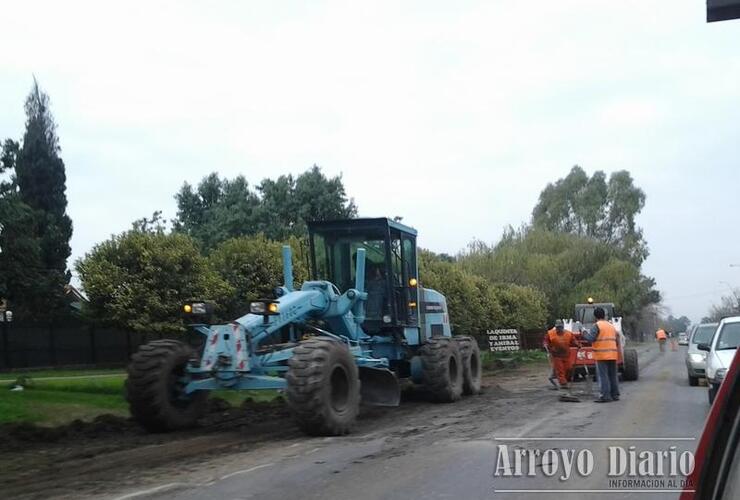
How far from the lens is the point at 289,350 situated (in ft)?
39.0

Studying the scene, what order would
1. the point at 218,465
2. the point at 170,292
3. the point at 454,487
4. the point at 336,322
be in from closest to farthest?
the point at 454,487 < the point at 218,465 < the point at 336,322 < the point at 170,292

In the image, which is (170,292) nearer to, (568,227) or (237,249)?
(237,249)

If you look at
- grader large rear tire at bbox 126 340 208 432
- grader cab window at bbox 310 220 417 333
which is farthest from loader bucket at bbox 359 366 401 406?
grader large rear tire at bbox 126 340 208 432

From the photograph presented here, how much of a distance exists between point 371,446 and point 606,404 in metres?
5.95

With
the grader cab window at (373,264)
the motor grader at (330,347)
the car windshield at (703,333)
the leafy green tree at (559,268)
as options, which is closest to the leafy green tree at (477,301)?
the leafy green tree at (559,268)

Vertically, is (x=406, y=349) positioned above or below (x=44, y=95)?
below

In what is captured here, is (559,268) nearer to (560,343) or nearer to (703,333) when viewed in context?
(703,333)

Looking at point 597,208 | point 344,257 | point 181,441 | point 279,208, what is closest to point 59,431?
point 181,441

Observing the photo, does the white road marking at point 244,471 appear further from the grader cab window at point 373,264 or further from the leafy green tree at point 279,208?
the leafy green tree at point 279,208

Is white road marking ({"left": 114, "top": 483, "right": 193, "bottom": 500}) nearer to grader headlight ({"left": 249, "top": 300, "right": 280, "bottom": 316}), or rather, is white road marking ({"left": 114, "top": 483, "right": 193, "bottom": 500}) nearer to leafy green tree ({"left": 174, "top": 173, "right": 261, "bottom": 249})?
grader headlight ({"left": 249, "top": 300, "right": 280, "bottom": 316})

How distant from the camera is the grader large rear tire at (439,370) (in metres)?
15.4

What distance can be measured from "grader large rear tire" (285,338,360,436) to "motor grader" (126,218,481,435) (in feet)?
0.05

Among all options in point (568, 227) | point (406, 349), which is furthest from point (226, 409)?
point (568, 227)

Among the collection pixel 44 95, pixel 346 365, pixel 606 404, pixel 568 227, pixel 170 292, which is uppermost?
pixel 44 95
